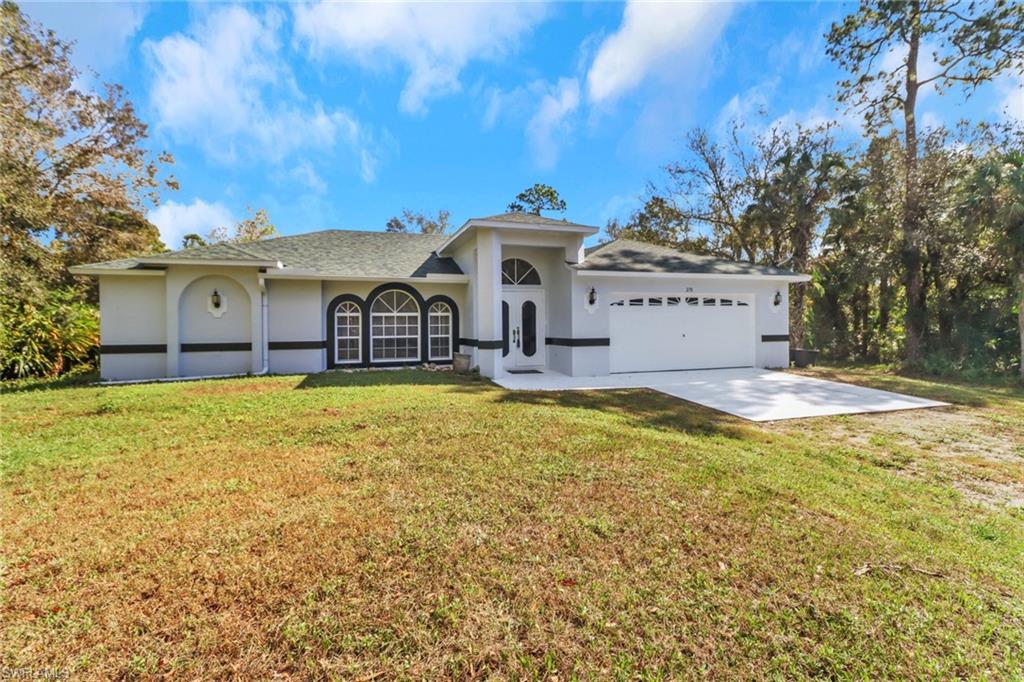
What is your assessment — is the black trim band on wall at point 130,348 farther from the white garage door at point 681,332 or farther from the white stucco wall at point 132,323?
the white garage door at point 681,332

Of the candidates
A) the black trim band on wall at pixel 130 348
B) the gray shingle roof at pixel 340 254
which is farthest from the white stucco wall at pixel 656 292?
the black trim band on wall at pixel 130 348

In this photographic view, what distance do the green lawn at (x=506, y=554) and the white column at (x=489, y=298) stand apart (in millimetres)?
5722

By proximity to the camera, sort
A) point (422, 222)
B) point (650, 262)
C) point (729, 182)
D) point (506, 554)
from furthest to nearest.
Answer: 1. point (422, 222)
2. point (729, 182)
3. point (650, 262)
4. point (506, 554)

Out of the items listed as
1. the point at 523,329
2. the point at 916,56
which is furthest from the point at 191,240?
the point at 916,56

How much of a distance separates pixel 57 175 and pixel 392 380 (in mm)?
→ 17278

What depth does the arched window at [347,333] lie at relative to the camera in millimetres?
13227

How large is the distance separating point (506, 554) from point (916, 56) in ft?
77.7

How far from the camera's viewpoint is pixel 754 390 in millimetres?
9891

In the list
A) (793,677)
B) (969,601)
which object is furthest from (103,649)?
(969,601)

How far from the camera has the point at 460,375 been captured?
39.3 ft

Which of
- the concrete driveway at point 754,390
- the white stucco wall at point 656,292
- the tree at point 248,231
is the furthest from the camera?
the tree at point 248,231

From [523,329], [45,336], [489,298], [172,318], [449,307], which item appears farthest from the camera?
[449,307]

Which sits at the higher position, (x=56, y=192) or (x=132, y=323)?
(x=56, y=192)

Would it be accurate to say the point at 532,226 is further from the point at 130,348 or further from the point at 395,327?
the point at 130,348
